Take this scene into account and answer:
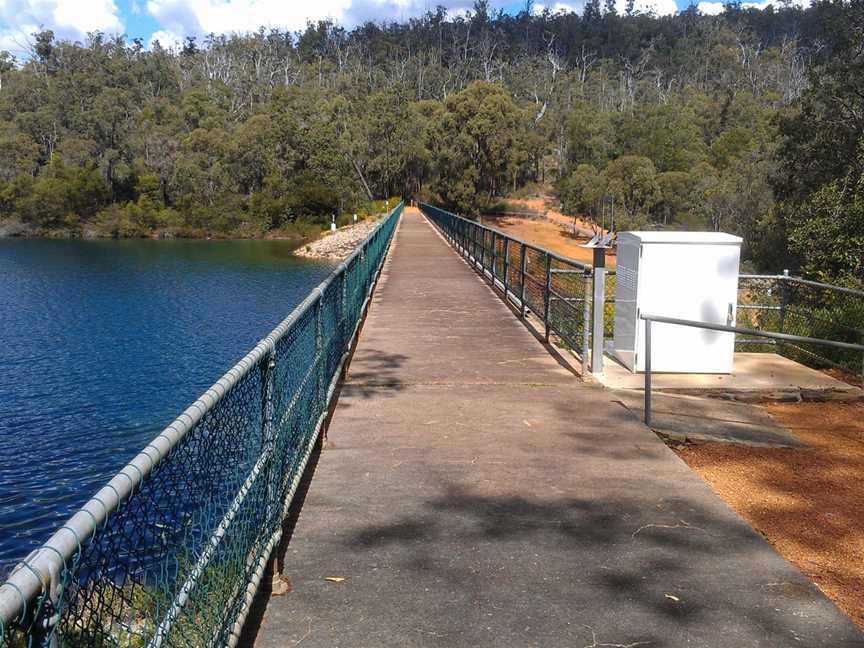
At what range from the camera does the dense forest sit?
224 ft

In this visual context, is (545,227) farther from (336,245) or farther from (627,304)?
(627,304)

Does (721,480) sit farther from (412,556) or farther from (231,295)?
(231,295)

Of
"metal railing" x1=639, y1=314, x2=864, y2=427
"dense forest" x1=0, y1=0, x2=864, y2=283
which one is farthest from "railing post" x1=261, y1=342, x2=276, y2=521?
"dense forest" x1=0, y1=0, x2=864, y2=283

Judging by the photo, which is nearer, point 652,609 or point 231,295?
point 652,609

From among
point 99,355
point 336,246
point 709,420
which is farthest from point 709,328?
point 336,246

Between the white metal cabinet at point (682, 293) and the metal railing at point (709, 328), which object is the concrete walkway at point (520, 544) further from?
the white metal cabinet at point (682, 293)

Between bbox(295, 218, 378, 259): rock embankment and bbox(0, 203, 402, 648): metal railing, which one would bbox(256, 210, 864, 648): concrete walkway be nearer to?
bbox(0, 203, 402, 648): metal railing

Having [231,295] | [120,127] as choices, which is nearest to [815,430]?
[231,295]

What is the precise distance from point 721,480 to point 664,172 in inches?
3584

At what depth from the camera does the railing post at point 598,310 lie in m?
8.97

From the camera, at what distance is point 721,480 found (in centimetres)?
640

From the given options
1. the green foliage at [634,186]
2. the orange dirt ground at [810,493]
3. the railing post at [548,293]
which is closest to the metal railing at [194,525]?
the orange dirt ground at [810,493]

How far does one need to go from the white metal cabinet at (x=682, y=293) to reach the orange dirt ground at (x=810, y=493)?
1.26 meters

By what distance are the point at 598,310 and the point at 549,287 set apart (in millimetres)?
2088
